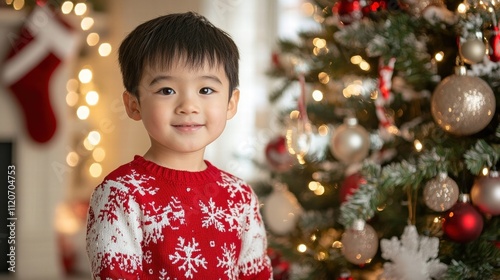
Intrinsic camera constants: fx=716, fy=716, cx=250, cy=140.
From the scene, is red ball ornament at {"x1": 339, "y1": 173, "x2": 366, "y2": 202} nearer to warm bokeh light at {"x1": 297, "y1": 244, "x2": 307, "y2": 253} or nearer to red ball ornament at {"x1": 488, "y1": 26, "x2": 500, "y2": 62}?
warm bokeh light at {"x1": 297, "y1": 244, "x2": 307, "y2": 253}

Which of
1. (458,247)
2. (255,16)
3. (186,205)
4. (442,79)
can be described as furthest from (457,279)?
(255,16)

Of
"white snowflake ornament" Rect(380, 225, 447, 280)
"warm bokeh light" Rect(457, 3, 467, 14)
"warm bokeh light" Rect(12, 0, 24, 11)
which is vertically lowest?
"white snowflake ornament" Rect(380, 225, 447, 280)

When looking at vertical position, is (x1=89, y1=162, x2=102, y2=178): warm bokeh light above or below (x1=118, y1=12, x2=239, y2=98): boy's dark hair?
below

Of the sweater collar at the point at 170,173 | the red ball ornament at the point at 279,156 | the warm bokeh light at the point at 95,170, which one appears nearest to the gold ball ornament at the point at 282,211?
the red ball ornament at the point at 279,156

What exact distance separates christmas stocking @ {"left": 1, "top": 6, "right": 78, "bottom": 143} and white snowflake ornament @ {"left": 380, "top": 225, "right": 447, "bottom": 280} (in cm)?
200

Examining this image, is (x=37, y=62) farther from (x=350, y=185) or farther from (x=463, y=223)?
(x=463, y=223)

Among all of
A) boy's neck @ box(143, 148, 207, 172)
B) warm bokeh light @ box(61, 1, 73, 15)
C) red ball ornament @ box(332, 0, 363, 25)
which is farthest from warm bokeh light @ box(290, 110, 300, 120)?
warm bokeh light @ box(61, 1, 73, 15)

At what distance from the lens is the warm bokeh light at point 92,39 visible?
129 inches

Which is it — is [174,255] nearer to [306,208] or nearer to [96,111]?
[306,208]

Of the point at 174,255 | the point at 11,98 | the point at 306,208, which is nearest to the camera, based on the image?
the point at 174,255

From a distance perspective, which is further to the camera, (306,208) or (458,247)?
(306,208)

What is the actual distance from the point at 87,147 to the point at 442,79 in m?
2.02

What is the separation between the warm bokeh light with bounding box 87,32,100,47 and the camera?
10.8 ft

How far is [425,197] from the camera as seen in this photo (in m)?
1.53
